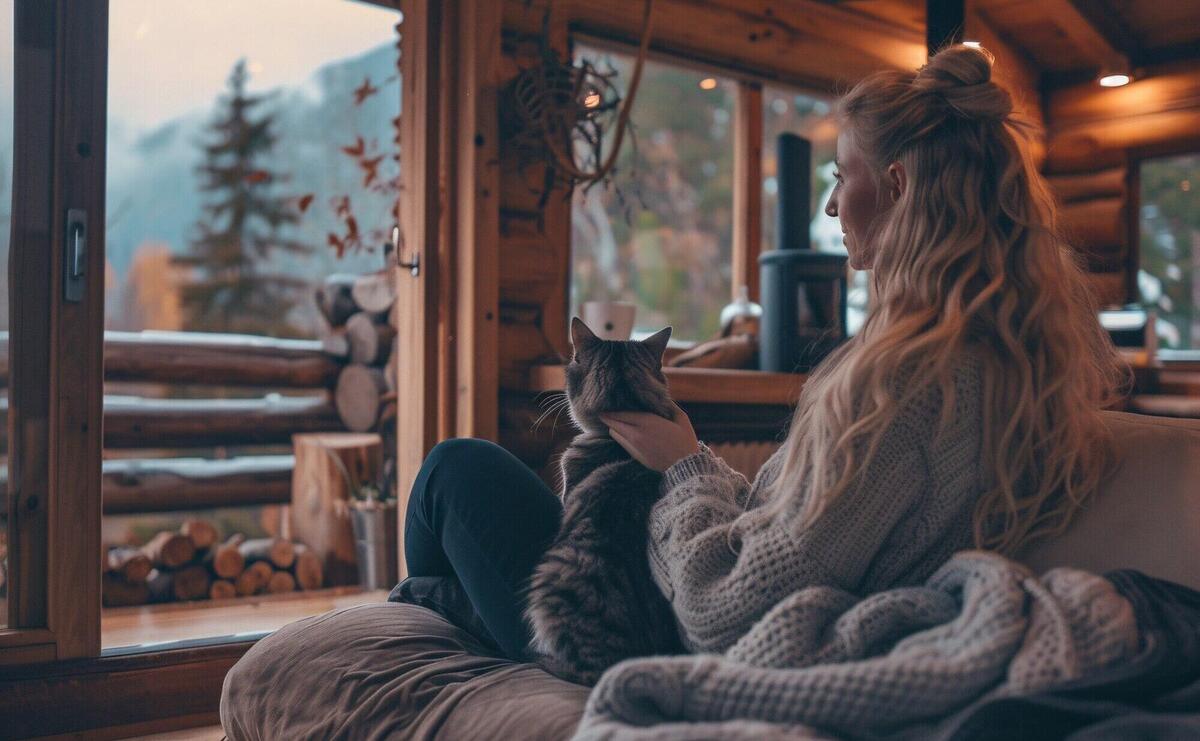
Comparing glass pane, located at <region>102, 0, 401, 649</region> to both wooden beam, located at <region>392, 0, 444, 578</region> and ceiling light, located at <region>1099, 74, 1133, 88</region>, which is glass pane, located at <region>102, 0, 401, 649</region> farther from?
ceiling light, located at <region>1099, 74, 1133, 88</region>

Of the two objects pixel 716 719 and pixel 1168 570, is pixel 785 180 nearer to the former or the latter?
pixel 1168 570

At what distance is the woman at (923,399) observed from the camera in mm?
1052

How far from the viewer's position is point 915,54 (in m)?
4.06

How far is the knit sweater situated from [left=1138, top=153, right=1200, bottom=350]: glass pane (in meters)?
4.26

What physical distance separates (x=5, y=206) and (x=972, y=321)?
208 cm

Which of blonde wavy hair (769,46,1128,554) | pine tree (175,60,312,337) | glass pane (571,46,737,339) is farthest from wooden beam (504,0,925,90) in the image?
pine tree (175,60,312,337)

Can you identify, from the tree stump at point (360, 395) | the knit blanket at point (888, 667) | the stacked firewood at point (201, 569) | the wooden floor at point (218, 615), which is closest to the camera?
the knit blanket at point (888, 667)

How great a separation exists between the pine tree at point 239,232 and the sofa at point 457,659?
417 centimetres

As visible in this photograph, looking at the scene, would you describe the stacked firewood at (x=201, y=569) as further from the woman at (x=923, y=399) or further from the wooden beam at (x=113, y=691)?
the woman at (x=923, y=399)

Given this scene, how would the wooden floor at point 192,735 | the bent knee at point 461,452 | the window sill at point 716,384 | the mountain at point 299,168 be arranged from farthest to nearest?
1. the mountain at point 299,168
2. the window sill at point 716,384
3. the wooden floor at point 192,735
4. the bent knee at point 461,452

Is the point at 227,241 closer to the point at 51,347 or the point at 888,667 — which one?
the point at 51,347

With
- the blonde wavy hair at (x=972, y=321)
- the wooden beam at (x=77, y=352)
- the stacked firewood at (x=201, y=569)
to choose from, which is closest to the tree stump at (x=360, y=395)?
the stacked firewood at (x=201, y=569)

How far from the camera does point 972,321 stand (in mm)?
1123

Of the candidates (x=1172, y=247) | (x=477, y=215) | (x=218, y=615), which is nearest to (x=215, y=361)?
(x=218, y=615)
